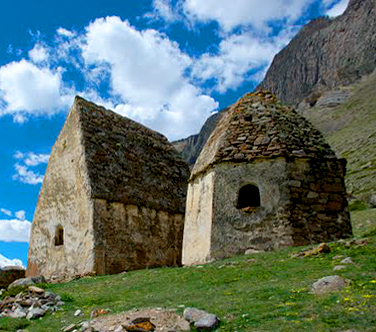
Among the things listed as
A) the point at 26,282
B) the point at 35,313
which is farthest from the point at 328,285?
the point at 26,282

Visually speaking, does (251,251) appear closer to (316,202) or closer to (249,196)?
(249,196)

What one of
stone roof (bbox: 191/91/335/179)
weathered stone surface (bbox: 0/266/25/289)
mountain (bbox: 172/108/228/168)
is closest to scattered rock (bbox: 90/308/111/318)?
stone roof (bbox: 191/91/335/179)

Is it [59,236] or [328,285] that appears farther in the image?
[59,236]

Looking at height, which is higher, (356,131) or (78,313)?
(356,131)

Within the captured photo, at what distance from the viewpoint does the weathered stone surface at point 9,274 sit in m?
16.1

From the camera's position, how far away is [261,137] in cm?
1135

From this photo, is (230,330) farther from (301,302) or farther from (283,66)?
A: (283,66)

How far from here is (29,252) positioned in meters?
17.7

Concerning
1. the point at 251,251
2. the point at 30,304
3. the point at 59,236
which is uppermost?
the point at 59,236

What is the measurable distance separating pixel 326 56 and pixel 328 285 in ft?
383

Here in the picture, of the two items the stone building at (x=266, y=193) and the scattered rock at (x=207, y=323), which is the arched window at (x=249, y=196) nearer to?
the stone building at (x=266, y=193)

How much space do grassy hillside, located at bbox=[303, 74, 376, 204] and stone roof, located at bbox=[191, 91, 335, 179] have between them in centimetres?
1642

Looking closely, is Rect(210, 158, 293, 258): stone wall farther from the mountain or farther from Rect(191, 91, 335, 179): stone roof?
the mountain

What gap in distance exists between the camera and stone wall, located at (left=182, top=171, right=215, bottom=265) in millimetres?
10909
